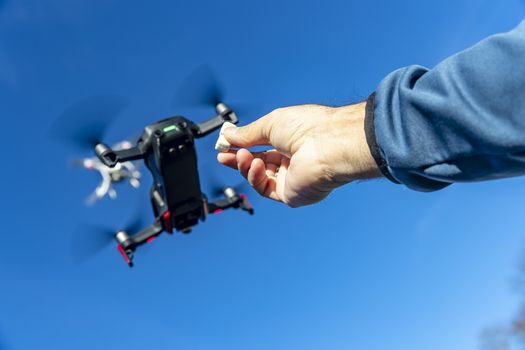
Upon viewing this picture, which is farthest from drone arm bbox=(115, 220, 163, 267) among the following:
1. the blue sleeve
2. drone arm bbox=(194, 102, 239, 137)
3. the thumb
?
the blue sleeve

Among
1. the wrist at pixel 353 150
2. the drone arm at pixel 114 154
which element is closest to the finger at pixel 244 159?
the wrist at pixel 353 150

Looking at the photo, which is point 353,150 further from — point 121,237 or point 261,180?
point 121,237

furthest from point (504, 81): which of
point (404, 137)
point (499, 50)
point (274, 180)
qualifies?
point (274, 180)

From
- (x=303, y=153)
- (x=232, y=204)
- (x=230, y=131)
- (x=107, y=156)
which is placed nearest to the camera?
(x=303, y=153)

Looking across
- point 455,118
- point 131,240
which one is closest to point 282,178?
point 455,118

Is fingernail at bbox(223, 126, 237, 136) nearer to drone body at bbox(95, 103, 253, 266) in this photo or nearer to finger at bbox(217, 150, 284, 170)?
finger at bbox(217, 150, 284, 170)

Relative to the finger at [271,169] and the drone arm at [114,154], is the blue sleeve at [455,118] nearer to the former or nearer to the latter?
the finger at [271,169]
